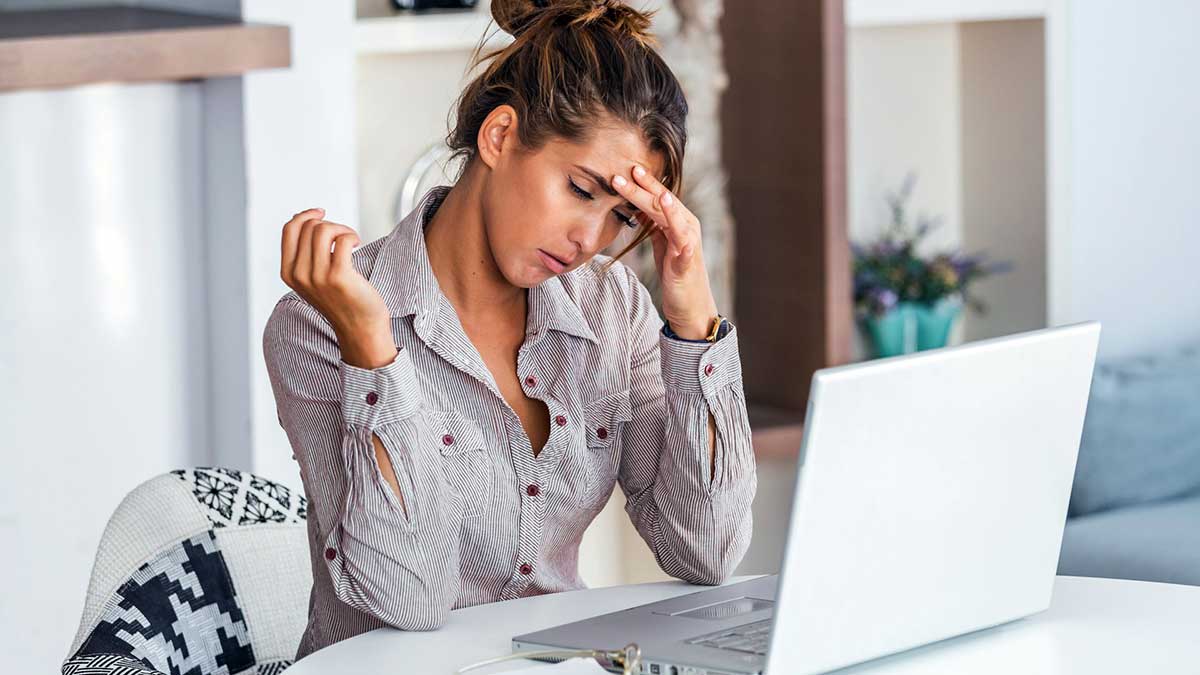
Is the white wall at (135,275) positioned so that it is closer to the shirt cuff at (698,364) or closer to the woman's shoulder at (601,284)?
the woman's shoulder at (601,284)

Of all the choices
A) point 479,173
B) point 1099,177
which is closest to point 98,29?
point 479,173

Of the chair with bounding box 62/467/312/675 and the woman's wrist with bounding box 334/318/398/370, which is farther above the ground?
the woman's wrist with bounding box 334/318/398/370

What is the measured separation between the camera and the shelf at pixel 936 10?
3045 millimetres

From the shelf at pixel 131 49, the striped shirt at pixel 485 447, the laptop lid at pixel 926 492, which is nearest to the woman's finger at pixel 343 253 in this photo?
the striped shirt at pixel 485 447

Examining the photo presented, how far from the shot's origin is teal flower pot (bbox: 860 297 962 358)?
3.29m

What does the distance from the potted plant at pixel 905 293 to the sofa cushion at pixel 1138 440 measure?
0.35 metres

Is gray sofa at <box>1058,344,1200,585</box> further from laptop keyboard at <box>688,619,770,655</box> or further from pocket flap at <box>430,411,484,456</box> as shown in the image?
laptop keyboard at <box>688,619,770,655</box>

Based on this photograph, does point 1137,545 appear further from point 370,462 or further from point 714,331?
point 370,462

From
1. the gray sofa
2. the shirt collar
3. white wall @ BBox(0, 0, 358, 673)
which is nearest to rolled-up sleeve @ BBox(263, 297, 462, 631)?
the shirt collar

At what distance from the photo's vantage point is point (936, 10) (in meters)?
3.12

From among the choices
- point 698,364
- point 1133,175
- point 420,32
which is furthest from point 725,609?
A: point 1133,175

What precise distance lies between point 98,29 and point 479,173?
0.96 m

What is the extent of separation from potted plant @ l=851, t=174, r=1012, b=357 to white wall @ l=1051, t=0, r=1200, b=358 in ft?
0.80

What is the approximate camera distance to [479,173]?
1.60 m
